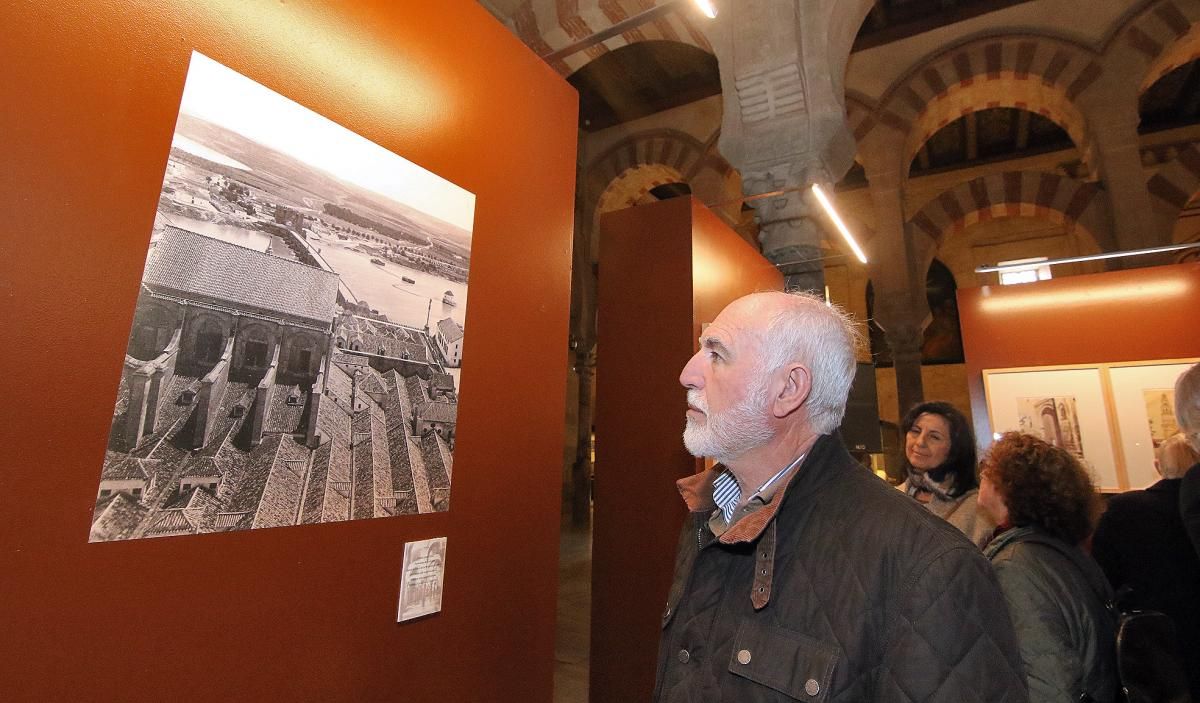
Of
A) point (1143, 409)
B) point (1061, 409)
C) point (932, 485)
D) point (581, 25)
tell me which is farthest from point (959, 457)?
point (581, 25)

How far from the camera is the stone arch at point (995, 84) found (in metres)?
6.68

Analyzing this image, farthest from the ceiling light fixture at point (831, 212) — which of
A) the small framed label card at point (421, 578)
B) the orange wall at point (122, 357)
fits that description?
the small framed label card at point (421, 578)

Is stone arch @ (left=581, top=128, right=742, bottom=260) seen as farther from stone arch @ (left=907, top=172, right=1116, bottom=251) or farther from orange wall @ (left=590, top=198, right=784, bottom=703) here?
orange wall @ (left=590, top=198, right=784, bottom=703)

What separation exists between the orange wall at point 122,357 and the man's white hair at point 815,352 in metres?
1.03

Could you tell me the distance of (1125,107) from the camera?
635 centimetres

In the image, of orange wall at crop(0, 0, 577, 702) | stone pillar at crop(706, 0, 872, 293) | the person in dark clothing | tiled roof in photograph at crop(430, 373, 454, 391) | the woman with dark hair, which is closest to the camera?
orange wall at crop(0, 0, 577, 702)

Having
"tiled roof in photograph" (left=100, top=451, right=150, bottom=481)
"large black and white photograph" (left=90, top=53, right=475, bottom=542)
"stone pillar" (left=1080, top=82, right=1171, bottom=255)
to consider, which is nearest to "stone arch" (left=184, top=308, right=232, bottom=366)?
"large black and white photograph" (left=90, top=53, right=475, bottom=542)

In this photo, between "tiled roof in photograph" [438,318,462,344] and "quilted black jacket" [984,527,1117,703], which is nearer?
"quilted black jacket" [984,527,1117,703]

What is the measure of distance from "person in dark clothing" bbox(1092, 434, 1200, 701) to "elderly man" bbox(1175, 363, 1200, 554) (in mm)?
127

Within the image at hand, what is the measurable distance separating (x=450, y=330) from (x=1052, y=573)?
1.98m

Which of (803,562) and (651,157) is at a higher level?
(651,157)

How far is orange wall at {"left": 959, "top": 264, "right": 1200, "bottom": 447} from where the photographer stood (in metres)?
5.08

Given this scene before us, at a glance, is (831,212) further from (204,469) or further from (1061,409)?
(204,469)

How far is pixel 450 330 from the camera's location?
5.96 ft
